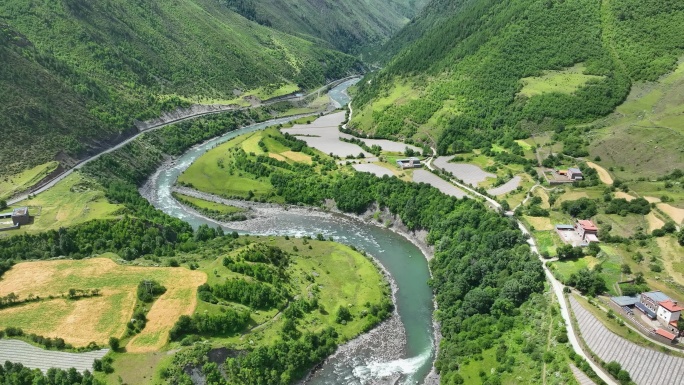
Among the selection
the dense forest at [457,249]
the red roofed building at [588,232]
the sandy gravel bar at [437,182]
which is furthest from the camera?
the sandy gravel bar at [437,182]

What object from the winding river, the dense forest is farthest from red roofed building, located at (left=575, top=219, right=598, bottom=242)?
the winding river

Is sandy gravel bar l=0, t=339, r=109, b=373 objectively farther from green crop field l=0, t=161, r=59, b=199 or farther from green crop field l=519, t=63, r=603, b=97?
green crop field l=519, t=63, r=603, b=97

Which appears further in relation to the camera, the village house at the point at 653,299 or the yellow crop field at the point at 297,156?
the yellow crop field at the point at 297,156

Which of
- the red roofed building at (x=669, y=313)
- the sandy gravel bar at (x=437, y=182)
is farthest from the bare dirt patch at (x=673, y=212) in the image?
the sandy gravel bar at (x=437, y=182)

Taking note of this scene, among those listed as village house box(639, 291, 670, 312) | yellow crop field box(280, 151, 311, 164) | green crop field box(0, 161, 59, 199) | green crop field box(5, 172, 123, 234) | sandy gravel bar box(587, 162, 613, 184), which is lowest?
village house box(639, 291, 670, 312)

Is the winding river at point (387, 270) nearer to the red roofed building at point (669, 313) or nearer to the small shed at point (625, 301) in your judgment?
the small shed at point (625, 301)

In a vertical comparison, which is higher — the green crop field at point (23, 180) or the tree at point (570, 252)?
the green crop field at point (23, 180)

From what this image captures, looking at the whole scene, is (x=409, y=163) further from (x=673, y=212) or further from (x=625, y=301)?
(x=625, y=301)
